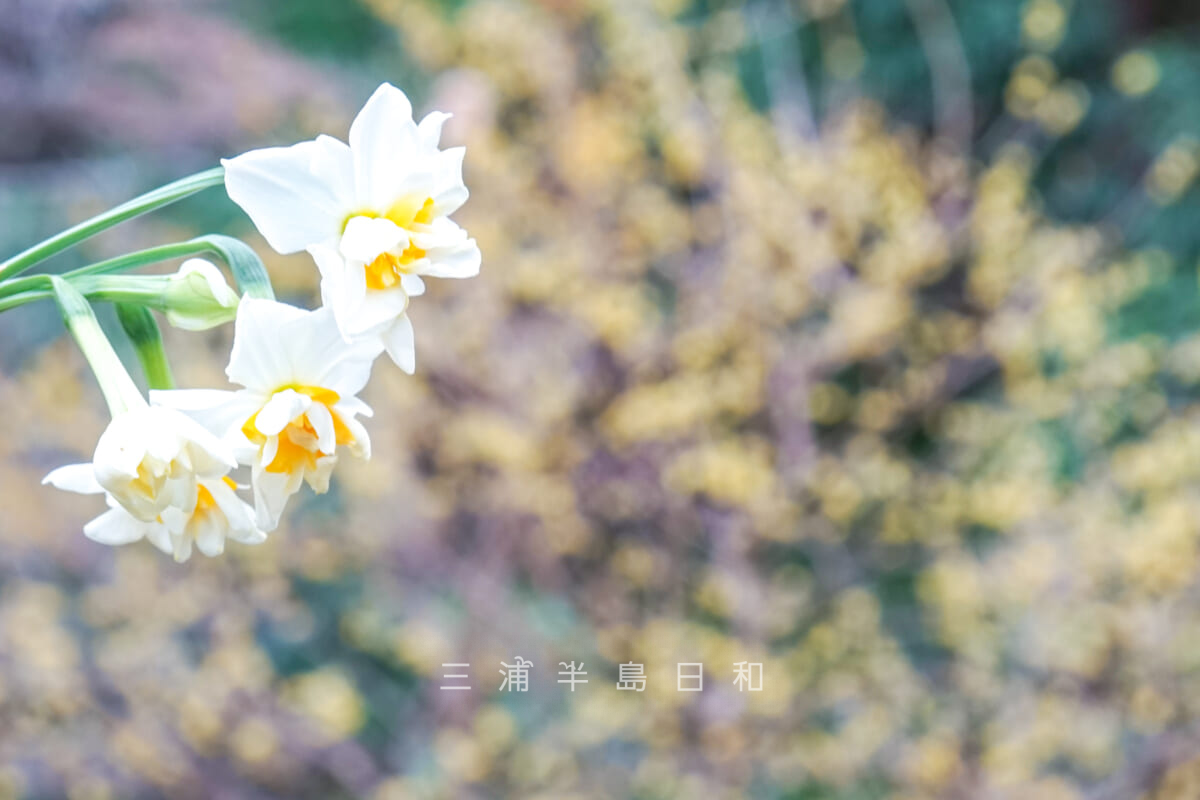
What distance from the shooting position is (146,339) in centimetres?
37

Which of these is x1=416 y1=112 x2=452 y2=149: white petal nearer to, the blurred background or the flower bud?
the flower bud

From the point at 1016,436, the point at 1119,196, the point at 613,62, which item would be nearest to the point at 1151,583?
the point at 1016,436

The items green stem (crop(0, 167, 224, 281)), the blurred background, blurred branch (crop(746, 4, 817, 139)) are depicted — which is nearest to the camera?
green stem (crop(0, 167, 224, 281))

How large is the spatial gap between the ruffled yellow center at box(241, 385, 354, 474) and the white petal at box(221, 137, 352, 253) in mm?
54

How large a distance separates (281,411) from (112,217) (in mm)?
83

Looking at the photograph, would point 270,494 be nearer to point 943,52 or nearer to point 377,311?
point 377,311

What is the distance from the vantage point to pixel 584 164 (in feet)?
5.57

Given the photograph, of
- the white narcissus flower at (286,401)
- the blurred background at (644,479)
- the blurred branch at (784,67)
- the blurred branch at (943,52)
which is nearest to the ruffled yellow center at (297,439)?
the white narcissus flower at (286,401)

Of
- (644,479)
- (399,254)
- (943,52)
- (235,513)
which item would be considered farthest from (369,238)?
(943,52)

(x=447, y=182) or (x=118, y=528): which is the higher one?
(x=447, y=182)

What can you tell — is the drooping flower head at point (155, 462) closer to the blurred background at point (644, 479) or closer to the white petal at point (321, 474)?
the white petal at point (321, 474)

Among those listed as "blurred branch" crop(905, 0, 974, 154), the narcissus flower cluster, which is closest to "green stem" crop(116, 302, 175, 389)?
the narcissus flower cluster

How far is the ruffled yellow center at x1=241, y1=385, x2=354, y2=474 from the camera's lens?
0.35m

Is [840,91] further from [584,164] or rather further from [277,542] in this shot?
[277,542]
